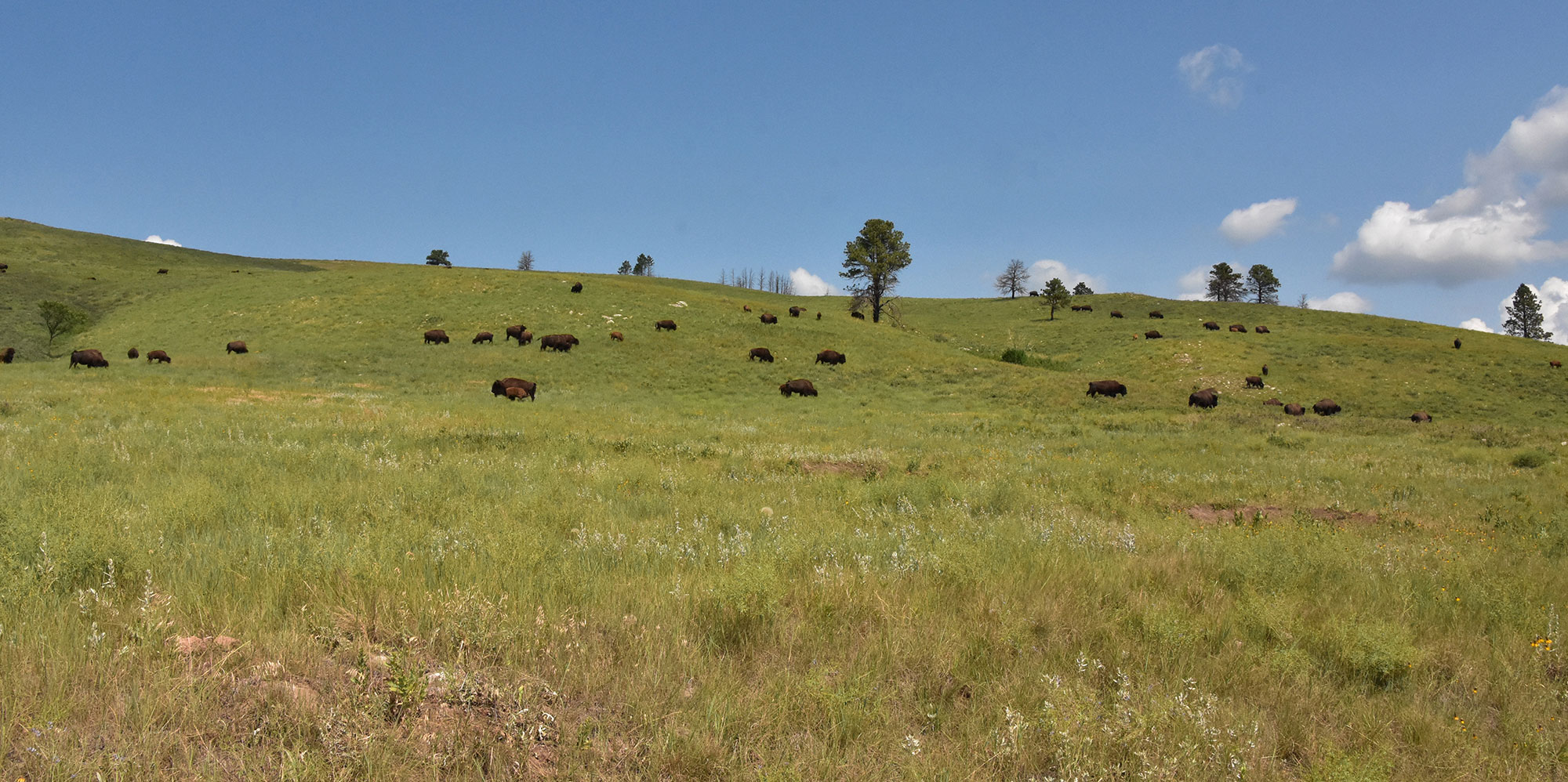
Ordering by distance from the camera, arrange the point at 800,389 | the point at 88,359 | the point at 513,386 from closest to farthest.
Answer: the point at 513,386, the point at 88,359, the point at 800,389

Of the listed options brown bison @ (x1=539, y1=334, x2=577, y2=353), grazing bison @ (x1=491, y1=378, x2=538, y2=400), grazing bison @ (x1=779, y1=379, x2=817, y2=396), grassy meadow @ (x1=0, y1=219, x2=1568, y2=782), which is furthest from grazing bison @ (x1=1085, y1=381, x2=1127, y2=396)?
brown bison @ (x1=539, y1=334, x2=577, y2=353)

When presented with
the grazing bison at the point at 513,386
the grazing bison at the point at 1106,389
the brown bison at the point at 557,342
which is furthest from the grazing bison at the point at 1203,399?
the brown bison at the point at 557,342

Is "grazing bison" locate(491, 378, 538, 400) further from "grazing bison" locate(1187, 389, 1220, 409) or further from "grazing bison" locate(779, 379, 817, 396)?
"grazing bison" locate(1187, 389, 1220, 409)

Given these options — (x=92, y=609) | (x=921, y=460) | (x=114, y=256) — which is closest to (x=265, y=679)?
(x=92, y=609)

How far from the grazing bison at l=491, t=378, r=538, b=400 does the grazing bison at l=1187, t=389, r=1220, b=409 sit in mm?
34808

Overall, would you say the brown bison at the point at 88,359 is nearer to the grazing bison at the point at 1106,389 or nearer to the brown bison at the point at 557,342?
the brown bison at the point at 557,342

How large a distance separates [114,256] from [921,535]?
354 feet

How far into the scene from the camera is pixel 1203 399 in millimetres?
35938

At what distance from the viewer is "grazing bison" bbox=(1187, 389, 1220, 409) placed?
35.8m

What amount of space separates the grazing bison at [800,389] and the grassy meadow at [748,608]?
1862 cm

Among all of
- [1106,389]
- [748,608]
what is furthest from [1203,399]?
[748,608]

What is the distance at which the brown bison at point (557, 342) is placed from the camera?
140ft

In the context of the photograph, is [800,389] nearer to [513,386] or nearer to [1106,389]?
[513,386]

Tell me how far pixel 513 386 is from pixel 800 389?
14700 millimetres
